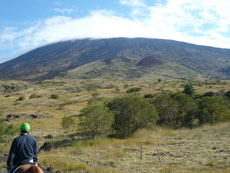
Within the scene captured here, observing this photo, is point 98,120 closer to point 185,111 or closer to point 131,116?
point 131,116

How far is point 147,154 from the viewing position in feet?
45.0

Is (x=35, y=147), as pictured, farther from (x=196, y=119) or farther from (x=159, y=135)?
(x=196, y=119)

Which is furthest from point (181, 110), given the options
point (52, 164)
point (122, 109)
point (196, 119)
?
point (52, 164)

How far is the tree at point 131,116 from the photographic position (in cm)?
2198

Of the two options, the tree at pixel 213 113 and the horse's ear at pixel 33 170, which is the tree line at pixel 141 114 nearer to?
the tree at pixel 213 113

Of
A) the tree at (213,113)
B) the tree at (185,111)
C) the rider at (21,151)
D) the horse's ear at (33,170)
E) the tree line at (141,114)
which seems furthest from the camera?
the tree at (185,111)

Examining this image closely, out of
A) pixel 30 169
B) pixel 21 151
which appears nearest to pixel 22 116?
pixel 21 151

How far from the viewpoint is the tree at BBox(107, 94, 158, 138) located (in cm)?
2198

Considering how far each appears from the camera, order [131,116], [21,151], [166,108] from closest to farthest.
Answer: [21,151] < [131,116] < [166,108]

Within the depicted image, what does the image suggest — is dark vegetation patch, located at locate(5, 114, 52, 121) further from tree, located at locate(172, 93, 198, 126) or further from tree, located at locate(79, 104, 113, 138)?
tree, located at locate(172, 93, 198, 126)

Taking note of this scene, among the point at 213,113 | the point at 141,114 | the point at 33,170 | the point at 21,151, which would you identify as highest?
the point at 21,151

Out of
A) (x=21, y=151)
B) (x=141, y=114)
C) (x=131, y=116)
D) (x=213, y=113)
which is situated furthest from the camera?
(x=213, y=113)

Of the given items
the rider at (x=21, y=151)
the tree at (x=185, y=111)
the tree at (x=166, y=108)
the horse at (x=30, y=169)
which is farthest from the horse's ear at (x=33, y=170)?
the tree at (x=185, y=111)

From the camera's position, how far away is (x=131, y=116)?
22.0 m
